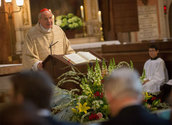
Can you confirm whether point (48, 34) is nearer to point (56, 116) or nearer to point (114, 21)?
point (56, 116)

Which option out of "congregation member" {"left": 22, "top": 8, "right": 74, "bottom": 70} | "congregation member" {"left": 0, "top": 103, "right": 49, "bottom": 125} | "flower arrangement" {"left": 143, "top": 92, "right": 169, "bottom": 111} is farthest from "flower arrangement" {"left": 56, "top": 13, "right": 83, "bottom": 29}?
"congregation member" {"left": 0, "top": 103, "right": 49, "bottom": 125}

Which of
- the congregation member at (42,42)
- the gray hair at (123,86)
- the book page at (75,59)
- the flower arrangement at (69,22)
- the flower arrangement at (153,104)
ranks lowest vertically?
the flower arrangement at (153,104)

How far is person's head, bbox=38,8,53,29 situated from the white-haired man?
3.42 metres

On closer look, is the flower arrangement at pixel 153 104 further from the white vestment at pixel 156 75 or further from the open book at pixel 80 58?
the white vestment at pixel 156 75

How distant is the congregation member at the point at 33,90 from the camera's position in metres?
1.61

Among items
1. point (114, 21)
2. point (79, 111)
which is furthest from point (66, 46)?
point (114, 21)

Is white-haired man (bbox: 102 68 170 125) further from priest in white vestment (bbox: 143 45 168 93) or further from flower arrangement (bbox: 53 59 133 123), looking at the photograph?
priest in white vestment (bbox: 143 45 168 93)

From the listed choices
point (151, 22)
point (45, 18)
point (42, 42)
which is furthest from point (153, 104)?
point (151, 22)

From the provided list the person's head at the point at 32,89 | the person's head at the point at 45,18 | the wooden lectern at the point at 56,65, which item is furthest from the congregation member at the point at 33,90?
the person's head at the point at 45,18

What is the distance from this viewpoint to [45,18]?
5.13 metres

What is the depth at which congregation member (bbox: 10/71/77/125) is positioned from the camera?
1607mm

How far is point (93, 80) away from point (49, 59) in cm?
96

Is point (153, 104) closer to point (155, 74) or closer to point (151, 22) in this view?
point (155, 74)

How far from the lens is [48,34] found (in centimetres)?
561
